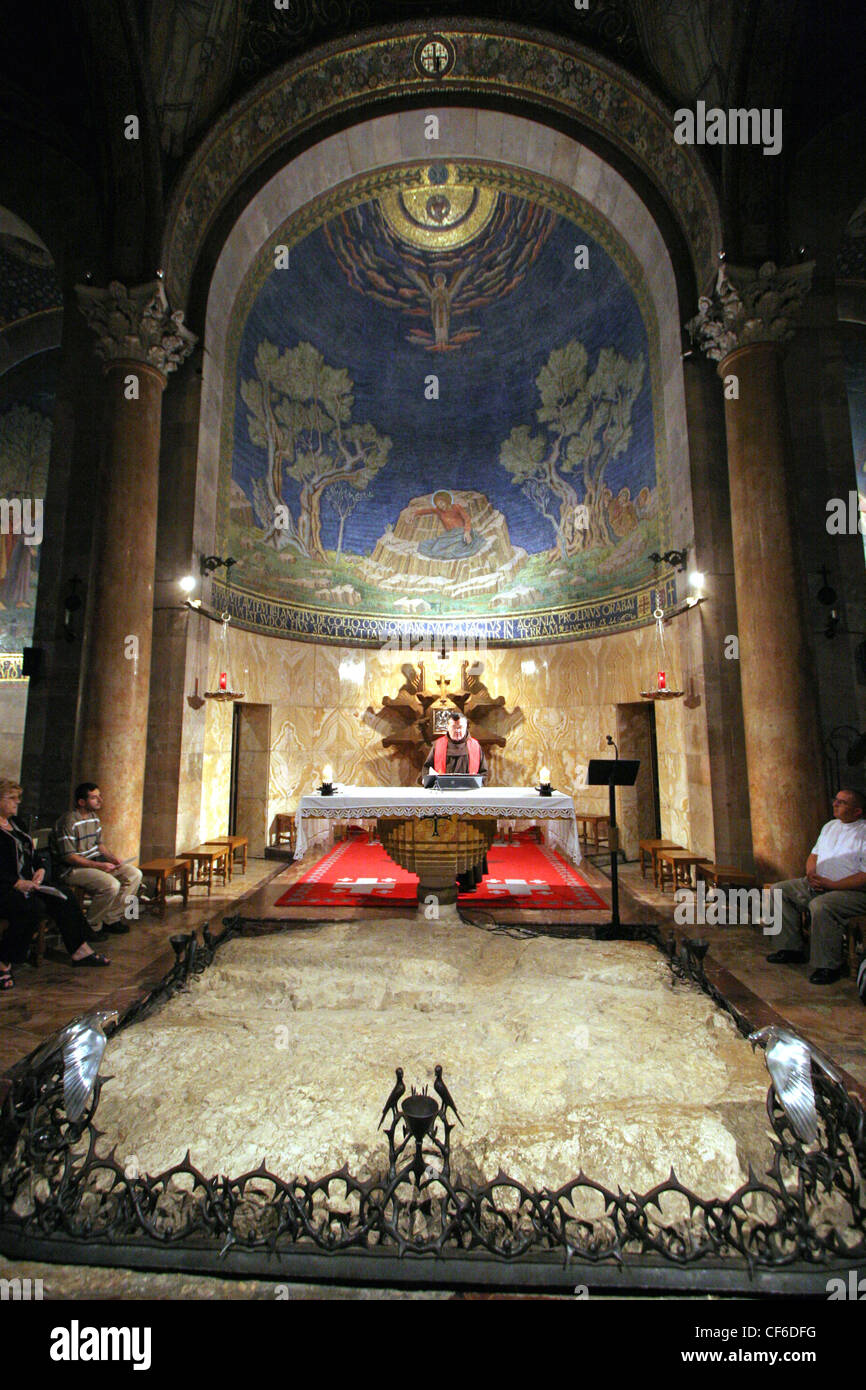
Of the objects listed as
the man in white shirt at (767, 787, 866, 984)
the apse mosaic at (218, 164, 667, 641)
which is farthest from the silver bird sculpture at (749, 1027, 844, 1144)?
the apse mosaic at (218, 164, 667, 641)

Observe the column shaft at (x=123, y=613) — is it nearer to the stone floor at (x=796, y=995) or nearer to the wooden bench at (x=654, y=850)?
the stone floor at (x=796, y=995)

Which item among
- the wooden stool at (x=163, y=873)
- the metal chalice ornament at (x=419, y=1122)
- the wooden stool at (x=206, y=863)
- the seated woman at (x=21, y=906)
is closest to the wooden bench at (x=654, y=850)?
the wooden stool at (x=206, y=863)

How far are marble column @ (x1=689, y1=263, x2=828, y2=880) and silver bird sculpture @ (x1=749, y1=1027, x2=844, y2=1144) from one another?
440 centimetres

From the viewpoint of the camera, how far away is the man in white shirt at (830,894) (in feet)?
16.8

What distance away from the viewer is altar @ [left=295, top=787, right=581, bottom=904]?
22.6 feet

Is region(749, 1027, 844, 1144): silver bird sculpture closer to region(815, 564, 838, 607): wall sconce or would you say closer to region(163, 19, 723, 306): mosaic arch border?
region(815, 564, 838, 607): wall sconce

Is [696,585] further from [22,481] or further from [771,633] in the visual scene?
[22,481]

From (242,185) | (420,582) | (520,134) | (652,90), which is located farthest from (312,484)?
(652,90)

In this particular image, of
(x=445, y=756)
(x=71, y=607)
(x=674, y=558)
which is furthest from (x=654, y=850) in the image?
(x=71, y=607)

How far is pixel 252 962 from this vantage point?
Answer: 5.34 meters

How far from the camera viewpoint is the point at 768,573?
718 cm

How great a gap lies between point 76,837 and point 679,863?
703cm

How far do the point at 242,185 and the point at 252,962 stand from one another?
36.1 feet

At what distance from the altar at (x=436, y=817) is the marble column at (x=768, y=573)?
2.24 meters
